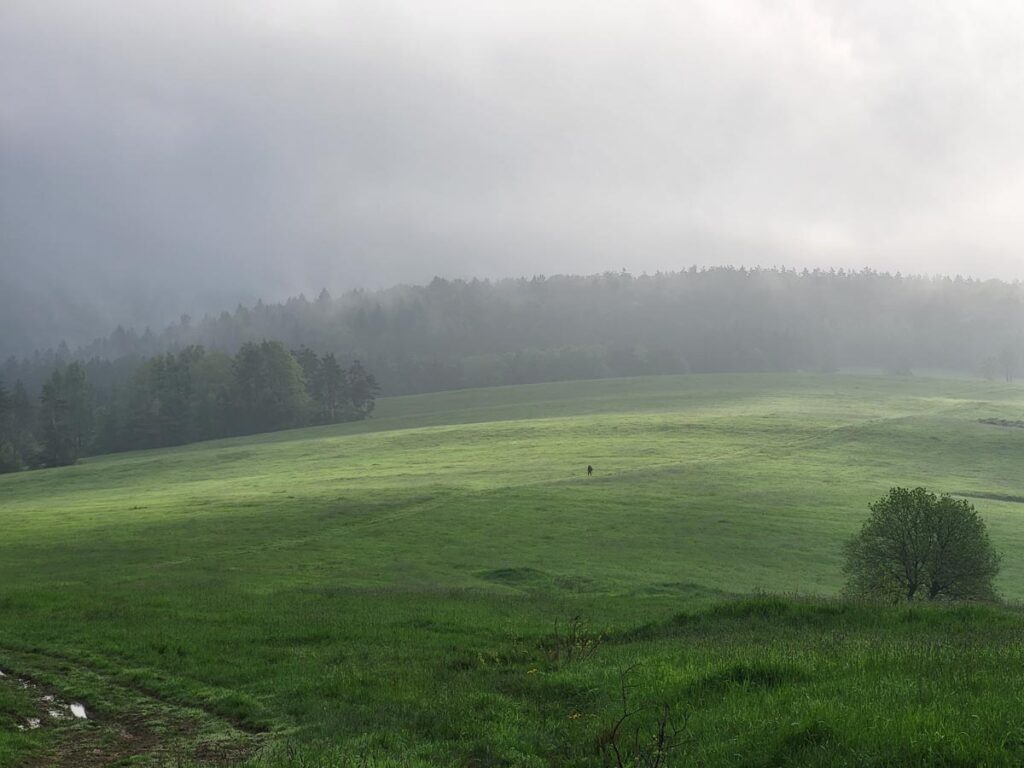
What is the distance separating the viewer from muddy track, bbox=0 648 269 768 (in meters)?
13.6

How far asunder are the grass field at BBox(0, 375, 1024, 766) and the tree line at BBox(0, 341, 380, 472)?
51.4 m

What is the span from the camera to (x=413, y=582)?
134ft

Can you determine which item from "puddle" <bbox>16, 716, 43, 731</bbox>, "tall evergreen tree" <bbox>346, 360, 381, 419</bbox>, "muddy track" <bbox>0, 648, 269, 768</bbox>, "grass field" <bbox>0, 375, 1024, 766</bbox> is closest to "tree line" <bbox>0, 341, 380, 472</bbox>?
"tall evergreen tree" <bbox>346, 360, 381, 419</bbox>

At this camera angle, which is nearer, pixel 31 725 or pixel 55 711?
pixel 31 725

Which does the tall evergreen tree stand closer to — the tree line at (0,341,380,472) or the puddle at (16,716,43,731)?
the tree line at (0,341,380,472)

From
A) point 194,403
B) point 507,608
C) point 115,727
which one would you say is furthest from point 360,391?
point 115,727

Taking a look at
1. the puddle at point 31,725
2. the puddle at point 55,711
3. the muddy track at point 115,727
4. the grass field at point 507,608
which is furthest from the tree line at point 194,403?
the puddle at point 31,725

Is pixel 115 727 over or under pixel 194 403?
under

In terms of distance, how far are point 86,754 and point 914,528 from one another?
111 feet

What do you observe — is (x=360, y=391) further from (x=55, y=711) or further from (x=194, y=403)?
(x=55, y=711)

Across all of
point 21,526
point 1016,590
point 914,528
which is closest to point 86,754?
point 914,528

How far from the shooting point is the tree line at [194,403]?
506 feet

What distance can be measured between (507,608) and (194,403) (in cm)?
14313

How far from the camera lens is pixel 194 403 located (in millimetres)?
158500
